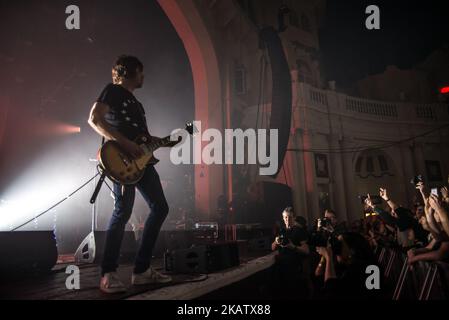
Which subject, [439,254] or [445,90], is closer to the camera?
[439,254]

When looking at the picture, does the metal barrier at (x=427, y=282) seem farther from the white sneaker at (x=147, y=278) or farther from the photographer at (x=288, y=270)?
the white sneaker at (x=147, y=278)

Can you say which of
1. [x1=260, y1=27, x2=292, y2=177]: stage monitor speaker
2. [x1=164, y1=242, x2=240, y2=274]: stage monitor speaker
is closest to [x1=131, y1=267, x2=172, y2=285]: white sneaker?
[x1=164, y1=242, x2=240, y2=274]: stage monitor speaker

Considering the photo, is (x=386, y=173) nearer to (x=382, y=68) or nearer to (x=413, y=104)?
(x=413, y=104)

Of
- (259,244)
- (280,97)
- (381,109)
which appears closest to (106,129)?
(259,244)

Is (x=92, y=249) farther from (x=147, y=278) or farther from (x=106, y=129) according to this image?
(x=106, y=129)

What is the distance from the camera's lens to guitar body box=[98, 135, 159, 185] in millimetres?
1755

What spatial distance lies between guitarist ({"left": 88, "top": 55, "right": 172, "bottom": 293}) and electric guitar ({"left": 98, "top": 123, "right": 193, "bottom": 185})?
A: 1.7 inches

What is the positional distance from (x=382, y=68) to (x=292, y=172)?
7648mm

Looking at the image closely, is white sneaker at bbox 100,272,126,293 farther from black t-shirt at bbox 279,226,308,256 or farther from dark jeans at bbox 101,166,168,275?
black t-shirt at bbox 279,226,308,256

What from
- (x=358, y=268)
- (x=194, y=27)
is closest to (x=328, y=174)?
(x=194, y=27)

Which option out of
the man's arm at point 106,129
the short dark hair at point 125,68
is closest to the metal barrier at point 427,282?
the man's arm at point 106,129

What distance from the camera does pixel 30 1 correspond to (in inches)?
182

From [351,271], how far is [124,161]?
1.97 meters

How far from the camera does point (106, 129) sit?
1794mm
